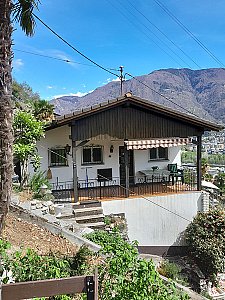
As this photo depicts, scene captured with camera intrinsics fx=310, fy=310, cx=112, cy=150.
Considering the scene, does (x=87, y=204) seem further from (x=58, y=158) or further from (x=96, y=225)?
(x=58, y=158)

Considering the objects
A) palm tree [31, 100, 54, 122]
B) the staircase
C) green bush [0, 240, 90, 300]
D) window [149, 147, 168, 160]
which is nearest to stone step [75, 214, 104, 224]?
the staircase

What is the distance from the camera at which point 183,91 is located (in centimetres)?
9469

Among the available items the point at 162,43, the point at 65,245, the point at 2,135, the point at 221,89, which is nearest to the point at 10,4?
the point at 2,135

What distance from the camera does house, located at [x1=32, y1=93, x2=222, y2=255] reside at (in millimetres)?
15164

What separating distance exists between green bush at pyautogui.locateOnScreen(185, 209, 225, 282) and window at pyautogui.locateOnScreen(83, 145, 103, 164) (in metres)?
6.38

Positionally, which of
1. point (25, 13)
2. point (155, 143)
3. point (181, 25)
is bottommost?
point (155, 143)

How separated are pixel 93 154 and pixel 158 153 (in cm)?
420

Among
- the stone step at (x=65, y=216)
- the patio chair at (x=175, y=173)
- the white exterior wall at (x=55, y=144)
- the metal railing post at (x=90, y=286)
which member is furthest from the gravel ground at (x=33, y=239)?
the patio chair at (x=175, y=173)

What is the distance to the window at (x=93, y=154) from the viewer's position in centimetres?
1780

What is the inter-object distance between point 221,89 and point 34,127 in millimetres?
90657

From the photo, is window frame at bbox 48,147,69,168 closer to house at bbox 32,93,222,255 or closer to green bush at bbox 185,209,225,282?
house at bbox 32,93,222,255

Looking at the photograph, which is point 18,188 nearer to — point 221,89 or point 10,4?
point 10,4

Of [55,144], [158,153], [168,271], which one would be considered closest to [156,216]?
[158,153]

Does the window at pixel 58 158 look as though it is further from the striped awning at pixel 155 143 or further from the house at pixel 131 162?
the striped awning at pixel 155 143
